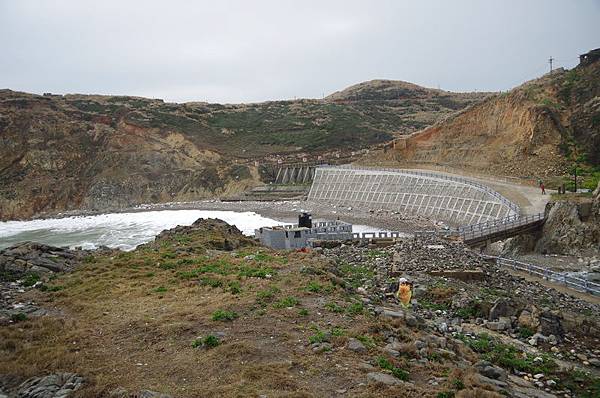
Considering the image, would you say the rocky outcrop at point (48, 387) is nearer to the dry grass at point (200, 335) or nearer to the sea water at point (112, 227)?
the dry grass at point (200, 335)

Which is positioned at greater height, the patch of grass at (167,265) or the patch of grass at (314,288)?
the patch of grass at (314,288)

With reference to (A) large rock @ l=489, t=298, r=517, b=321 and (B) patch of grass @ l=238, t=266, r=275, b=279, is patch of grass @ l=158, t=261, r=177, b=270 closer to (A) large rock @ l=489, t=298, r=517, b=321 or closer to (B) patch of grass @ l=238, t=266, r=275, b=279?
(B) patch of grass @ l=238, t=266, r=275, b=279

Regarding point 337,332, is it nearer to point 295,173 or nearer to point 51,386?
point 51,386

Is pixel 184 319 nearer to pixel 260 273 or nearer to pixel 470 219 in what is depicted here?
pixel 260 273

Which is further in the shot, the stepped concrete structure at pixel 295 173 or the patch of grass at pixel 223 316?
the stepped concrete structure at pixel 295 173

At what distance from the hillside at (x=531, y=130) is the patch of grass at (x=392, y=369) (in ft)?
116

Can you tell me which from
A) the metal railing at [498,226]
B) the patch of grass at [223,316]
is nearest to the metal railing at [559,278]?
the metal railing at [498,226]

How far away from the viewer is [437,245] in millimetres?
20422

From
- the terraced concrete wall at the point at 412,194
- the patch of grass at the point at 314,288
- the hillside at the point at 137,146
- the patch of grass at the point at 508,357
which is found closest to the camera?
the patch of grass at the point at 508,357

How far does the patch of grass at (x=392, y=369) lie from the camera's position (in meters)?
7.51

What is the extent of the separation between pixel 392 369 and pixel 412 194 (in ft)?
117

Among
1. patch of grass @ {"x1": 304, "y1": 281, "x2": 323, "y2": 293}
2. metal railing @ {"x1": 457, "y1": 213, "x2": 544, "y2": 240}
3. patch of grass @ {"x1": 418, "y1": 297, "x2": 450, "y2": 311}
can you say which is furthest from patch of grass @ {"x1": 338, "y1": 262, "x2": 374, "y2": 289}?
metal railing @ {"x1": 457, "y1": 213, "x2": 544, "y2": 240}

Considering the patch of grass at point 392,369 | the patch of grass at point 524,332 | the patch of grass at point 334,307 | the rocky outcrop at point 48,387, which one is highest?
the patch of grass at point 334,307

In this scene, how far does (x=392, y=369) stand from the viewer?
7715 millimetres
